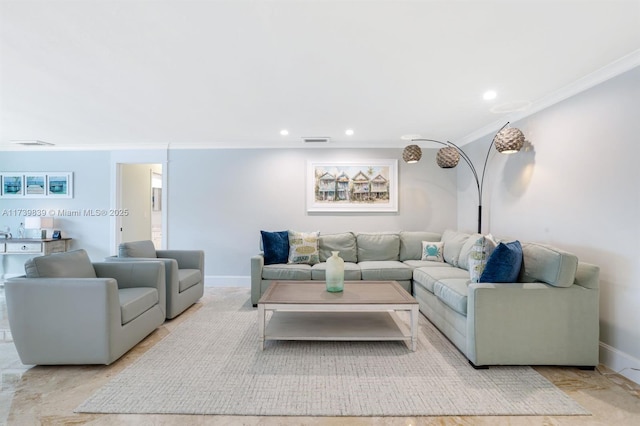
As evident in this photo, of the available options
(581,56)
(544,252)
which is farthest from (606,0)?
(544,252)

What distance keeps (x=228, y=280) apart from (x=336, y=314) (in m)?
2.49

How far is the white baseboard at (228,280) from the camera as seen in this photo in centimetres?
505

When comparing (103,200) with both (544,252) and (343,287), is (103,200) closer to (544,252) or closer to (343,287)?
(343,287)

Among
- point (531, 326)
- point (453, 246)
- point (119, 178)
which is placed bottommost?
point (531, 326)

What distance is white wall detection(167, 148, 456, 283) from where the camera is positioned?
506 centimetres

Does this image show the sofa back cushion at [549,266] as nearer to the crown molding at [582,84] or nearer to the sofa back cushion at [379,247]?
the crown molding at [582,84]

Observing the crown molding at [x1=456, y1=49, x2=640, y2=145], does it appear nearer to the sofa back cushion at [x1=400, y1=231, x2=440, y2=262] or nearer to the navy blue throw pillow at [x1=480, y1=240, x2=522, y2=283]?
the navy blue throw pillow at [x1=480, y1=240, x2=522, y2=283]

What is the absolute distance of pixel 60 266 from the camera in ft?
8.68

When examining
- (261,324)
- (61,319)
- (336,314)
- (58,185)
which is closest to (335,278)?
(336,314)

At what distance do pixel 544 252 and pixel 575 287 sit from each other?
0.33 m

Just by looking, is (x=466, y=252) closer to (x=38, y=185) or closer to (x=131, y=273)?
(x=131, y=273)

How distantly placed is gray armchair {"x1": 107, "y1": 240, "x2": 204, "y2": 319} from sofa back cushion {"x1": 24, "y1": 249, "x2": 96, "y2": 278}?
18.3 inches

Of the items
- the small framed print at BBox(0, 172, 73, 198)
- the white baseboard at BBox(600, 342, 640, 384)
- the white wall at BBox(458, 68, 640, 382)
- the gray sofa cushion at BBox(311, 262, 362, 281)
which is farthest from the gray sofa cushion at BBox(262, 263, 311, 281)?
the small framed print at BBox(0, 172, 73, 198)

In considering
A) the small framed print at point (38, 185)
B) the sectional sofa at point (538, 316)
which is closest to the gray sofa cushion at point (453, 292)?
the sectional sofa at point (538, 316)
